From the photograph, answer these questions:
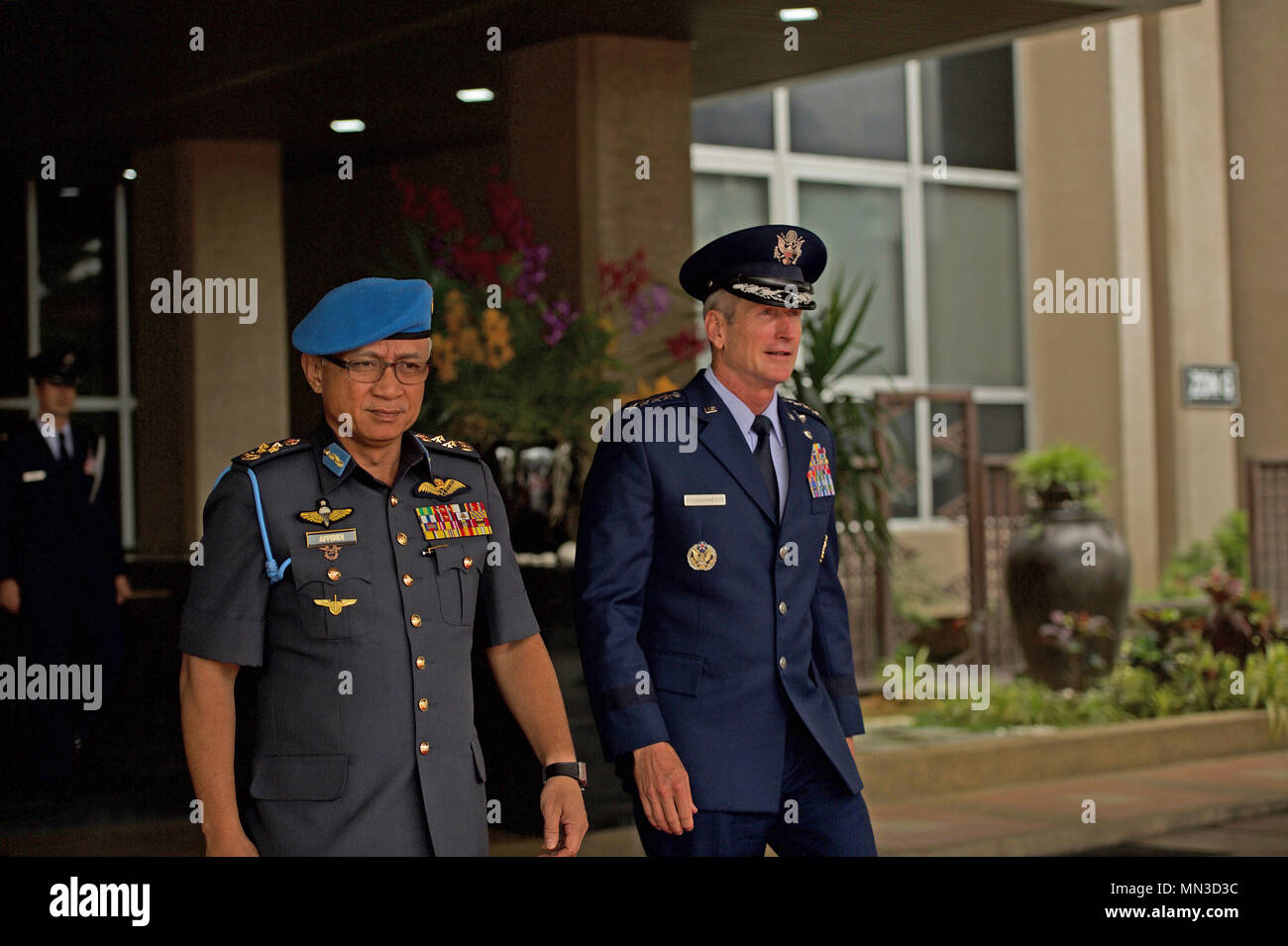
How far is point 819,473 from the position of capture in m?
4.28

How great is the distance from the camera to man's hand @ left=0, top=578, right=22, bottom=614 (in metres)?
7.88

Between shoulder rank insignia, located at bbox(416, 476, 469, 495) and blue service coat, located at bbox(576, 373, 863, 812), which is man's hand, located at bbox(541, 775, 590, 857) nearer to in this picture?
blue service coat, located at bbox(576, 373, 863, 812)

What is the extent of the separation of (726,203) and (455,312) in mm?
6707

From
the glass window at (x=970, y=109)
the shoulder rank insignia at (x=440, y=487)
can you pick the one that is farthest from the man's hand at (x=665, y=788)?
the glass window at (x=970, y=109)

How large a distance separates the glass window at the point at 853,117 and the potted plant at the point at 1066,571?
402cm

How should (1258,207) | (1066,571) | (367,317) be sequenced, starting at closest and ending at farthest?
(367,317) < (1066,571) < (1258,207)

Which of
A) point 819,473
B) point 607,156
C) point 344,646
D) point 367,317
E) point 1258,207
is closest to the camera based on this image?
point 344,646

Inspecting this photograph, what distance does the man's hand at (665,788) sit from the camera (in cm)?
390

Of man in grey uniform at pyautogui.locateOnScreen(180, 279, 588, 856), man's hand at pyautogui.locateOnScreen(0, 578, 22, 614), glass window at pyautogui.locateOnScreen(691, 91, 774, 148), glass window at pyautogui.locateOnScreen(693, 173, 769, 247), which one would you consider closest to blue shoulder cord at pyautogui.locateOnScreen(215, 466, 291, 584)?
man in grey uniform at pyautogui.locateOnScreen(180, 279, 588, 856)

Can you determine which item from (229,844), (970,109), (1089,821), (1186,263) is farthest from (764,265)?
(1186,263)

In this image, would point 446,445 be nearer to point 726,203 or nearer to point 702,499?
point 702,499

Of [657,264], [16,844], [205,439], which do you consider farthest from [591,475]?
[205,439]

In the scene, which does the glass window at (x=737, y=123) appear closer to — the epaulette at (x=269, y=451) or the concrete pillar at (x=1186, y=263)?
the concrete pillar at (x=1186, y=263)

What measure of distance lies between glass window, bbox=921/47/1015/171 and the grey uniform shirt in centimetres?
1209
